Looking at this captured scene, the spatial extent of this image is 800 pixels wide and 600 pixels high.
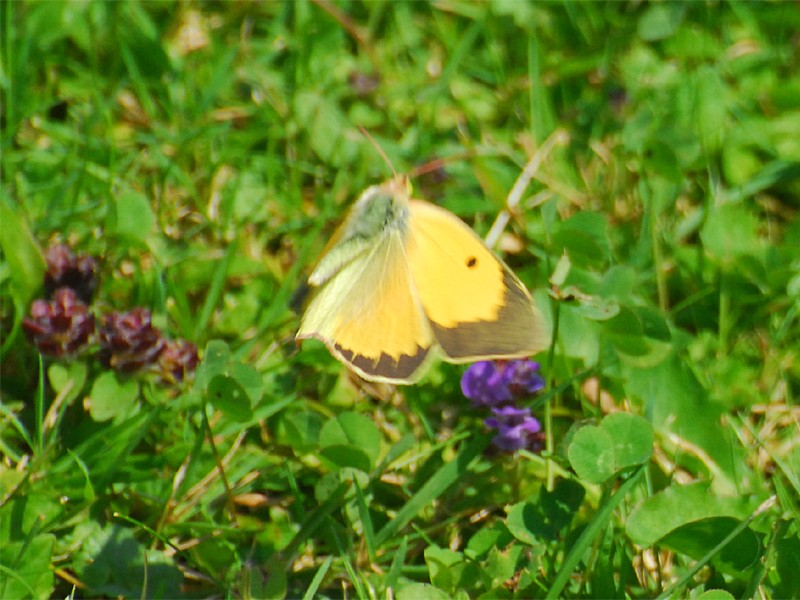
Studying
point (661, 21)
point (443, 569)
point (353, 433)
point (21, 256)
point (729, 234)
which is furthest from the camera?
point (661, 21)

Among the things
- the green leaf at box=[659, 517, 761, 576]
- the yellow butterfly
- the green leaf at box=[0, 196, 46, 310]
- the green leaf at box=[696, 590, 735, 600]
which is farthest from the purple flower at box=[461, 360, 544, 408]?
the green leaf at box=[0, 196, 46, 310]

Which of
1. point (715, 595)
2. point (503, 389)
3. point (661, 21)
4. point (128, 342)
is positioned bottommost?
point (715, 595)

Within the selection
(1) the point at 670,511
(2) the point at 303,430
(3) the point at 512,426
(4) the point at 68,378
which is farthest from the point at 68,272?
A: (1) the point at 670,511

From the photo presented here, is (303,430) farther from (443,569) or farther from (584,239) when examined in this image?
(584,239)

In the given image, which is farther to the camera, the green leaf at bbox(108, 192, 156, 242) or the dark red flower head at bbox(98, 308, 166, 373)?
the green leaf at bbox(108, 192, 156, 242)

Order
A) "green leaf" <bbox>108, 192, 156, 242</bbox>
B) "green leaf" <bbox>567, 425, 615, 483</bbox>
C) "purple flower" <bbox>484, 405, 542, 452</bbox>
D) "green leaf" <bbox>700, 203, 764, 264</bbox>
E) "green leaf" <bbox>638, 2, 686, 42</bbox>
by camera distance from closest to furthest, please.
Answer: "green leaf" <bbox>567, 425, 615, 483</bbox>
"purple flower" <bbox>484, 405, 542, 452</bbox>
"green leaf" <bbox>108, 192, 156, 242</bbox>
"green leaf" <bbox>700, 203, 764, 264</bbox>
"green leaf" <bbox>638, 2, 686, 42</bbox>

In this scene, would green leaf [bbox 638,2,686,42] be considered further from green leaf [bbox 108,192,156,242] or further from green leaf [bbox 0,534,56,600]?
green leaf [bbox 0,534,56,600]

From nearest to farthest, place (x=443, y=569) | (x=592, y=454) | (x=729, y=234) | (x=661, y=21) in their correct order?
1. (x=592, y=454)
2. (x=443, y=569)
3. (x=729, y=234)
4. (x=661, y=21)

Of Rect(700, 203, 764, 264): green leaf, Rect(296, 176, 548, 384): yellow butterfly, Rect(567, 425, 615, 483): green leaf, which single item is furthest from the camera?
Rect(700, 203, 764, 264): green leaf

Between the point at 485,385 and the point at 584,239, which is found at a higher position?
the point at 584,239
